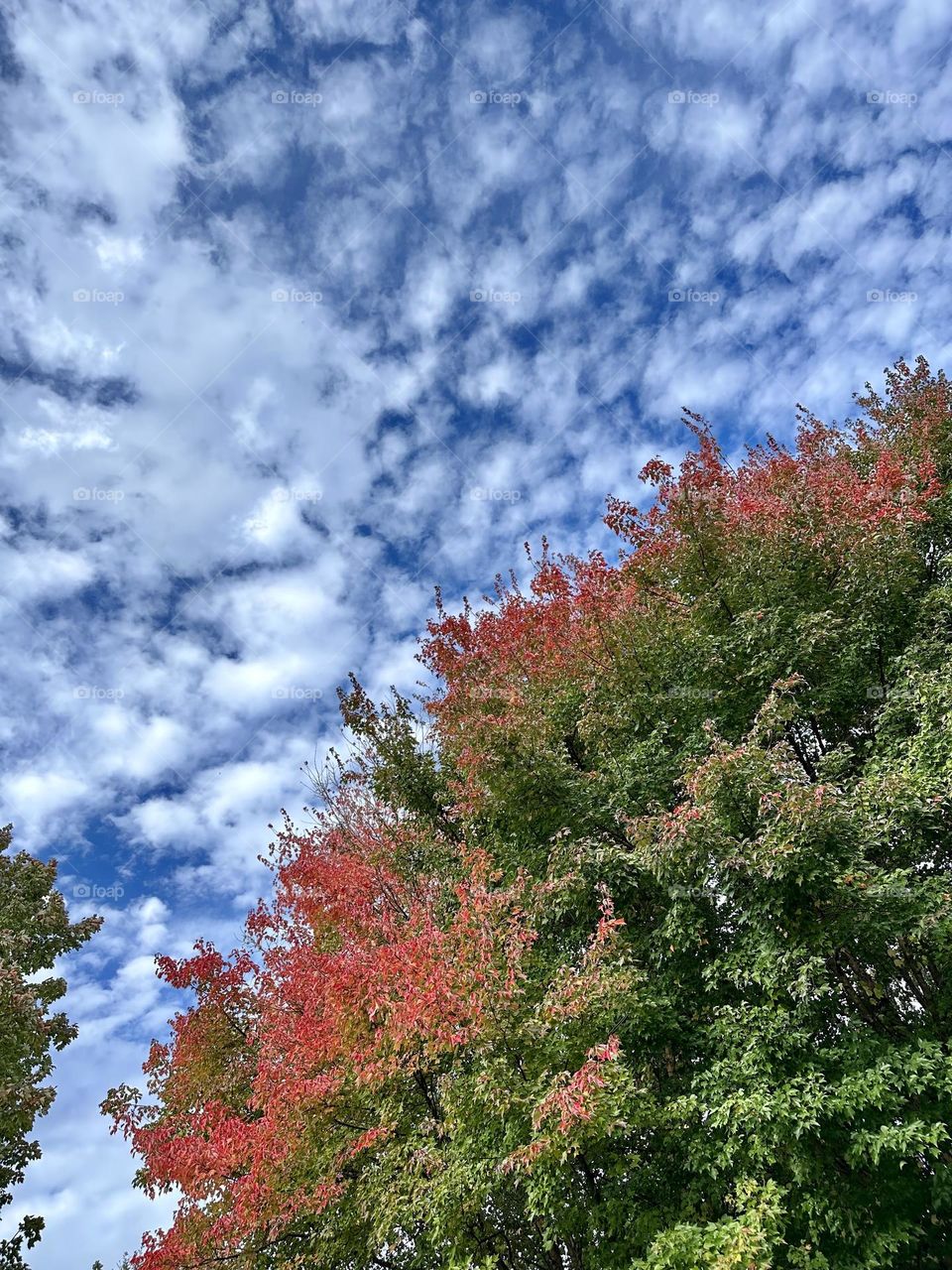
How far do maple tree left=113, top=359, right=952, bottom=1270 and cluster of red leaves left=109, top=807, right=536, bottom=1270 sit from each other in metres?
0.06

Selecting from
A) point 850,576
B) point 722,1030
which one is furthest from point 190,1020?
point 850,576

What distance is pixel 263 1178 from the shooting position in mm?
9617

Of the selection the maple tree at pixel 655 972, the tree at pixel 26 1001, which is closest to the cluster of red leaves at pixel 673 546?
the maple tree at pixel 655 972

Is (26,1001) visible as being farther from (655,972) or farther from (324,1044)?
(655,972)

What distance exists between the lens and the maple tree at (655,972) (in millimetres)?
7691

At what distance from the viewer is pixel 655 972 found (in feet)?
32.4

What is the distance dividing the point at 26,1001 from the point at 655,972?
440 inches

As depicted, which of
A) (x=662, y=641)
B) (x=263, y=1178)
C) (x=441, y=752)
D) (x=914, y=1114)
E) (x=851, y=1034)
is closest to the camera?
(x=914, y=1114)

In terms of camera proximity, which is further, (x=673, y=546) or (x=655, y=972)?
(x=673, y=546)

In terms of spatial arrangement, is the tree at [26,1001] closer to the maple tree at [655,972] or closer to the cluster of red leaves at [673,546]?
the maple tree at [655,972]

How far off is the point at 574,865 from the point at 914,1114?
15.9ft

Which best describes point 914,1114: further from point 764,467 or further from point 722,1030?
point 764,467

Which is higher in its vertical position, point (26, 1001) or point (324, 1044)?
point (26, 1001)

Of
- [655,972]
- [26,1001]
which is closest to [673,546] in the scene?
[655,972]
